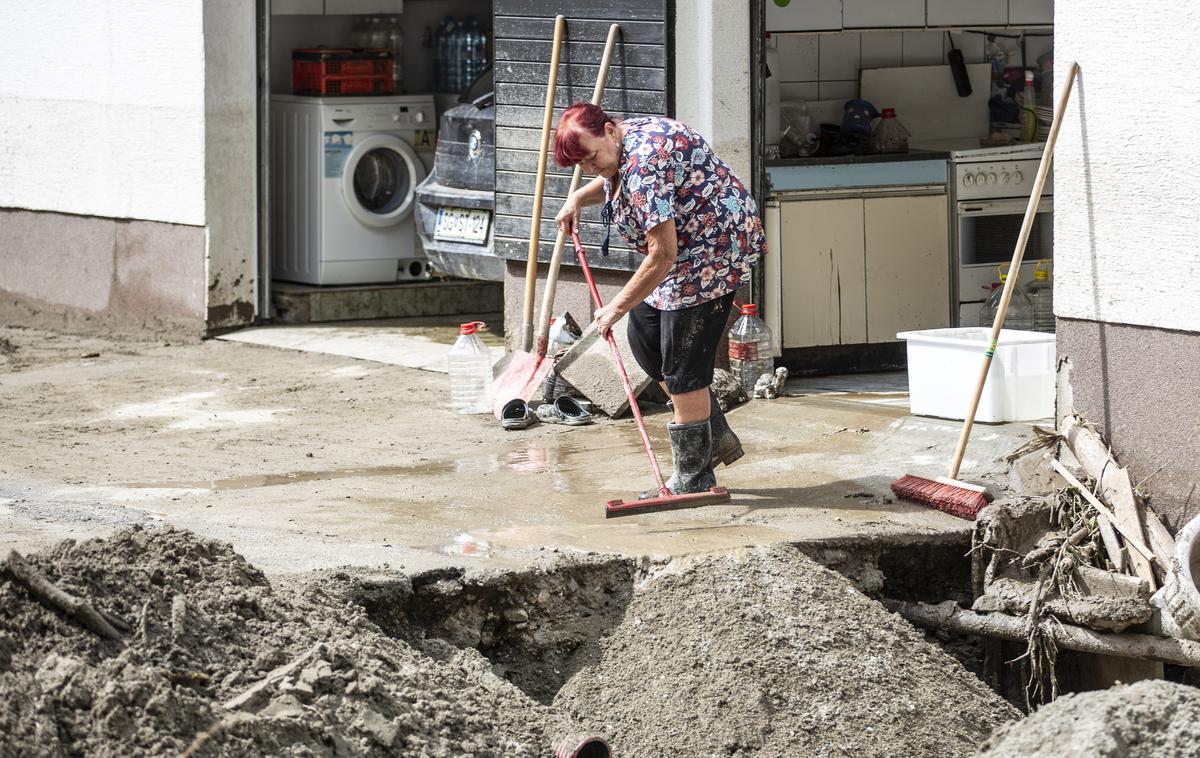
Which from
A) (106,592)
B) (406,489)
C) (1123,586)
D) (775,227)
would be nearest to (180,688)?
(106,592)

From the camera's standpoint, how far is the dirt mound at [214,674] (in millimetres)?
3666

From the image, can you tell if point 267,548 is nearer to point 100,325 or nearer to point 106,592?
point 106,592

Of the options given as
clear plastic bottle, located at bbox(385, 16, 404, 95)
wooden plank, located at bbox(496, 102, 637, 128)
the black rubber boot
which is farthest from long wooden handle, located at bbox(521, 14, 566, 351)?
Answer: clear plastic bottle, located at bbox(385, 16, 404, 95)

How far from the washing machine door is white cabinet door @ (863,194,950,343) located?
345cm

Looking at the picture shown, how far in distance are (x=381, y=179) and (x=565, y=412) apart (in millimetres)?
3843

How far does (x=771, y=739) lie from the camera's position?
458 centimetres

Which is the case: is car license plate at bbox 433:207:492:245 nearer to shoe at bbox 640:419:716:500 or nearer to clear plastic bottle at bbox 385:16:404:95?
clear plastic bottle at bbox 385:16:404:95

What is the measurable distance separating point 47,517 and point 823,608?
272 centimetres

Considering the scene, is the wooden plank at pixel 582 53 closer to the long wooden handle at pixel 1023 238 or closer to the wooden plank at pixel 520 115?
the wooden plank at pixel 520 115

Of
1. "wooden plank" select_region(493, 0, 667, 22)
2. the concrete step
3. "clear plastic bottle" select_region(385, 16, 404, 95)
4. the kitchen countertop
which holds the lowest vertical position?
the concrete step

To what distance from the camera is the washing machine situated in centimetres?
1047

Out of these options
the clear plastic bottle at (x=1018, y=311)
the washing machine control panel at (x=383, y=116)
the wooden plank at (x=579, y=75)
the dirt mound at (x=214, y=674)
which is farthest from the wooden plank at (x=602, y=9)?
the dirt mound at (x=214, y=674)

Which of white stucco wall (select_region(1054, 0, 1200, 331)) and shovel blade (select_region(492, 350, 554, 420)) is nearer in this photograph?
white stucco wall (select_region(1054, 0, 1200, 331))

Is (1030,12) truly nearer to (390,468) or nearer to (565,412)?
(565,412)
